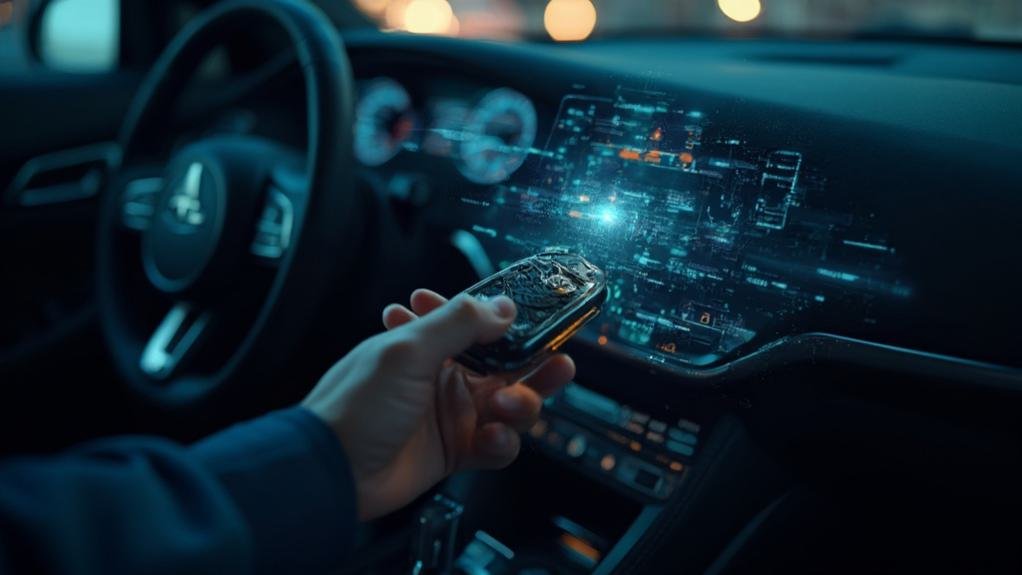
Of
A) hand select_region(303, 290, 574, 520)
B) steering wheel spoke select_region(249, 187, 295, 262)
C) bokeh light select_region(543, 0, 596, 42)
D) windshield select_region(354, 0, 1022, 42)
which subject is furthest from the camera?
bokeh light select_region(543, 0, 596, 42)

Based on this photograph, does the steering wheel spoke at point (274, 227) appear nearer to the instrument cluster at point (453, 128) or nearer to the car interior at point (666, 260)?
the car interior at point (666, 260)

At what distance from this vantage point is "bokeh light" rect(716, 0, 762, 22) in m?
1.79

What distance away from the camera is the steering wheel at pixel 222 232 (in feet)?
4.11

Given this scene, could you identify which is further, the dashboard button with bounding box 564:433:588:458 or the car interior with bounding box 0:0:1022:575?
the dashboard button with bounding box 564:433:588:458

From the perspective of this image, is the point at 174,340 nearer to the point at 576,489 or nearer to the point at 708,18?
the point at 576,489

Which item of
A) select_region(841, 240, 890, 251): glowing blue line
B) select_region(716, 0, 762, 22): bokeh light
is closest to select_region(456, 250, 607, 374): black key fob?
select_region(841, 240, 890, 251): glowing blue line

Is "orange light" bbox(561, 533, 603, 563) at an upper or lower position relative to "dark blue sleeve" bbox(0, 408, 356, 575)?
lower

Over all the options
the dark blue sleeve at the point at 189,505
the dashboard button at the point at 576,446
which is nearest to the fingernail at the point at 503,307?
the dark blue sleeve at the point at 189,505

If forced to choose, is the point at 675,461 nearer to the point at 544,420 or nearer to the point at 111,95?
the point at 544,420

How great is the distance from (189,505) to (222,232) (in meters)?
0.84

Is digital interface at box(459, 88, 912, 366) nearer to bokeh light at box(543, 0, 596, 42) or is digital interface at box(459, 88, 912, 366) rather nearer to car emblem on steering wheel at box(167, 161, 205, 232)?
car emblem on steering wheel at box(167, 161, 205, 232)

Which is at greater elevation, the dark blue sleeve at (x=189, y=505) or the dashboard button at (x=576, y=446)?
the dark blue sleeve at (x=189, y=505)

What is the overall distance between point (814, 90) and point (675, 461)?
1.63 feet

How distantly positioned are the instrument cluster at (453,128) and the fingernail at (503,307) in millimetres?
433
